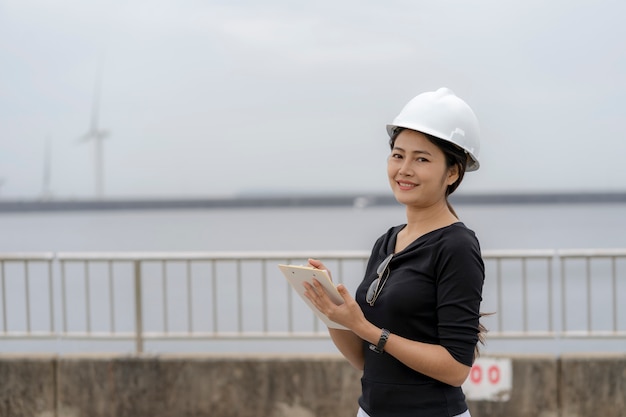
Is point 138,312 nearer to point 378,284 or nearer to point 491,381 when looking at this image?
point 491,381

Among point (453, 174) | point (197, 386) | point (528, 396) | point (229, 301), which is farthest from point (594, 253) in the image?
point (229, 301)

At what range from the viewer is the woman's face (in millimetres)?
2064

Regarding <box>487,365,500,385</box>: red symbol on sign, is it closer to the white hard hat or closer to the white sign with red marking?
the white sign with red marking

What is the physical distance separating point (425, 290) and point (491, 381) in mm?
4116

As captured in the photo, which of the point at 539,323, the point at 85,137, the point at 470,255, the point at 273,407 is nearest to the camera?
the point at 470,255

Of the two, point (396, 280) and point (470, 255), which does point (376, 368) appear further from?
point (470, 255)

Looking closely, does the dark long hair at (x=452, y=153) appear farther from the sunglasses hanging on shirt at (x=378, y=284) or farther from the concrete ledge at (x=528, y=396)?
the concrete ledge at (x=528, y=396)

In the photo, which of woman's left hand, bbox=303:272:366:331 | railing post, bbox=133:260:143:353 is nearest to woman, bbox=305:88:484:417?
woman's left hand, bbox=303:272:366:331

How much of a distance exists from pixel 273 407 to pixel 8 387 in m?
2.08

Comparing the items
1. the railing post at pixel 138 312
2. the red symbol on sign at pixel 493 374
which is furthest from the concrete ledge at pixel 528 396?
the railing post at pixel 138 312

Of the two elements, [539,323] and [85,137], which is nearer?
[539,323]

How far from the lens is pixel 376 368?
2131mm

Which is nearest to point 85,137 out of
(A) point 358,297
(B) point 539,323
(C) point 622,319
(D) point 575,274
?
(D) point 575,274

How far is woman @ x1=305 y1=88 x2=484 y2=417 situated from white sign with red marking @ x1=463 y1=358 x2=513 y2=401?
3848 mm
